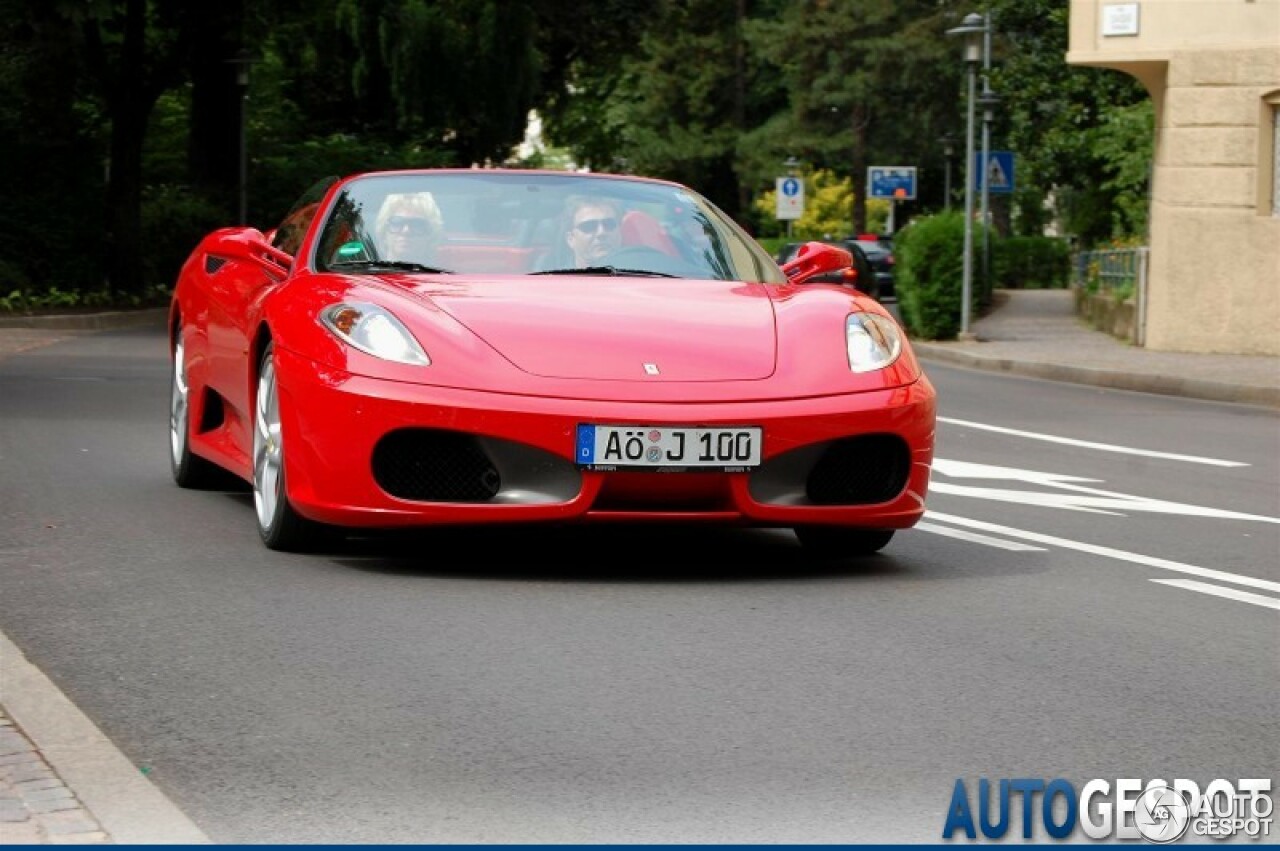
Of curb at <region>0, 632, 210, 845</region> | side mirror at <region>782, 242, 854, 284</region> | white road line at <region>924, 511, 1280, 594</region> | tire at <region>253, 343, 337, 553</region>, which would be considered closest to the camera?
curb at <region>0, 632, 210, 845</region>

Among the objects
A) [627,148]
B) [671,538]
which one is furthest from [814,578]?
[627,148]

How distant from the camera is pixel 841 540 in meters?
8.32

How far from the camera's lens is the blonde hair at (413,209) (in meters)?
8.65

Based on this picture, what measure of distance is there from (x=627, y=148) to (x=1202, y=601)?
8063 cm

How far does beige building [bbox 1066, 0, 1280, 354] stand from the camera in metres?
26.1

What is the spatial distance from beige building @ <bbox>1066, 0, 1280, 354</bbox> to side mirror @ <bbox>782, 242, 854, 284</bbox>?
697 inches

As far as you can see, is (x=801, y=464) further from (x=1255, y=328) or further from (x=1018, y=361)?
(x=1255, y=328)

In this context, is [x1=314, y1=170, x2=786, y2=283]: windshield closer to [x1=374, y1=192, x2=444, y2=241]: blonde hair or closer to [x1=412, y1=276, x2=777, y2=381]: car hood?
[x1=374, y1=192, x2=444, y2=241]: blonde hair

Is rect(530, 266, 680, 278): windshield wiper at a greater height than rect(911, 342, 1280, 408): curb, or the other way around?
rect(530, 266, 680, 278): windshield wiper

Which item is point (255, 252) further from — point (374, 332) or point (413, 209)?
point (374, 332)

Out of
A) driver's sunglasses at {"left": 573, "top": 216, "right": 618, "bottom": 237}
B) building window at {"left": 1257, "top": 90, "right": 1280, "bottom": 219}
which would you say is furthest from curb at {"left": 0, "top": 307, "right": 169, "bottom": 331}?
driver's sunglasses at {"left": 573, "top": 216, "right": 618, "bottom": 237}

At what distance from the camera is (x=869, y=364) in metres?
7.83

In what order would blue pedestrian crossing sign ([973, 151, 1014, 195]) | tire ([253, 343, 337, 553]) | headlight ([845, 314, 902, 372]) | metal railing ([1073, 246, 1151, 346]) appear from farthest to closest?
blue pedestrian crossing sign ([973, 151, 1014, 195]) → metal railing ([1073, 246, 1151, 346]) → tire ([253, 343, 337, 553]) → headlight ([845, 314, 902, 372])

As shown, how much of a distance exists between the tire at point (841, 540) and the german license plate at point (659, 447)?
2.70ft
